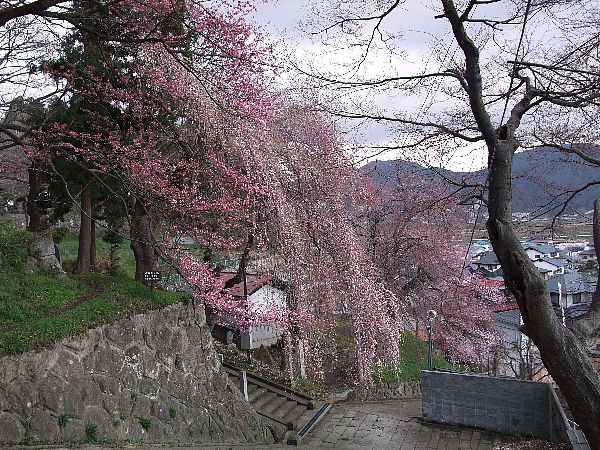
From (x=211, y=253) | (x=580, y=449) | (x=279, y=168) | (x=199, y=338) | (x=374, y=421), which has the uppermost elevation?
(x=279, y=168)

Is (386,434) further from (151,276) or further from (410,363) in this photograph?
(410,363)

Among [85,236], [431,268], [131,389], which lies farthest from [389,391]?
[131,389]

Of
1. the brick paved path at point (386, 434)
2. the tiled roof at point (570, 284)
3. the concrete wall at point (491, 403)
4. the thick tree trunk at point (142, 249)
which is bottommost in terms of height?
the brick paved path at point (386, 434)

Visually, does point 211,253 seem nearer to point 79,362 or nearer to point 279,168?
point 279,168

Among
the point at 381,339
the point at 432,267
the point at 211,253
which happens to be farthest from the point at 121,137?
the point at 432,267

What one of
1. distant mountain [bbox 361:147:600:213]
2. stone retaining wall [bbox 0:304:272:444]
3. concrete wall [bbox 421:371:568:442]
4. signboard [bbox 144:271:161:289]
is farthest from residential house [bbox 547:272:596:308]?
signboard [bbox 144:271:161:289]

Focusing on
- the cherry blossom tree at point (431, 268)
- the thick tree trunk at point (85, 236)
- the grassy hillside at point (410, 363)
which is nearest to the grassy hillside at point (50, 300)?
the thick tree trunk at point (85, 236)

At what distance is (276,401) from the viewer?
1202 centimetres

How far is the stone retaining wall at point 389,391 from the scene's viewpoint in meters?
15.1

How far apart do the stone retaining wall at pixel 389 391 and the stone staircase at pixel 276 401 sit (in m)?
3.12

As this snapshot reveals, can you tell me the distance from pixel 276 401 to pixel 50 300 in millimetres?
5952

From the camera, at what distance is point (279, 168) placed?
1023 cm

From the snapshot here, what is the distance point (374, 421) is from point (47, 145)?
30.5 feet

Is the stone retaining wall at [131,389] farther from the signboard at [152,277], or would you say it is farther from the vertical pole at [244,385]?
the vertical pole at [244,385]
